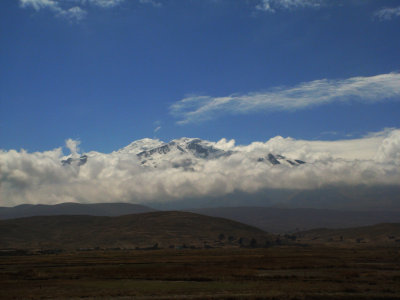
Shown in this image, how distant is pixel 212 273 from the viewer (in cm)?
7725

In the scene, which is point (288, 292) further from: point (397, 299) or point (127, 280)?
point (127, 280)

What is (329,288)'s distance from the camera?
5681 centimetres

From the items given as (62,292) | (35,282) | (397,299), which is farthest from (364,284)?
(35,282)

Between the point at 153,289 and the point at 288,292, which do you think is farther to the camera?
the point at 153,289

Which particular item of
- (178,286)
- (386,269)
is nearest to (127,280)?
(178,286)

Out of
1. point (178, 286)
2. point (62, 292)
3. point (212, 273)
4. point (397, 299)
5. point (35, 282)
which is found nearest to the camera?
point (397, 299)

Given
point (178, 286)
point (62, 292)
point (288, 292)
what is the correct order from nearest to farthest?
1. point (288, 292)
2. point (62, 292)
3. point (178, 286)

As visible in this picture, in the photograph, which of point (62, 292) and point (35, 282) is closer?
point (62, 292)

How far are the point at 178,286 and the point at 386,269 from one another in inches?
1647

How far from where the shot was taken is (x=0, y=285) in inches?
2596

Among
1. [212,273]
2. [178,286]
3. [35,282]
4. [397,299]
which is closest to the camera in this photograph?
[397,299]

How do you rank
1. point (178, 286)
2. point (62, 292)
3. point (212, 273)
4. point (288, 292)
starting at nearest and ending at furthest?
point (288, 292), point (62, 292), point (178, 286), point (212, 273)

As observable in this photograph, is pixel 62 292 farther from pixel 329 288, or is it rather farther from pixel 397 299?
pixel 397 299

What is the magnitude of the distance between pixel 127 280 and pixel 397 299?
130 feet
